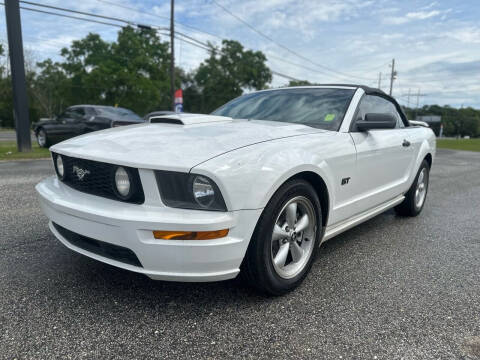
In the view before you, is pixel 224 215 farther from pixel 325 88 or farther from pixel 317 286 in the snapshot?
pixel 325 88

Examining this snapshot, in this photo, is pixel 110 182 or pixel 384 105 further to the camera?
pixel 384 105

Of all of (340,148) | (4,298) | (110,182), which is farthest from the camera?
(340,148)

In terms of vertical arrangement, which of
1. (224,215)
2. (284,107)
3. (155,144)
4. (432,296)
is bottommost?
(432,296)

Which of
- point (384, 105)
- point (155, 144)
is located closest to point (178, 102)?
point (384, 105)

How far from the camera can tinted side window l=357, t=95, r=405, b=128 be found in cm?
328

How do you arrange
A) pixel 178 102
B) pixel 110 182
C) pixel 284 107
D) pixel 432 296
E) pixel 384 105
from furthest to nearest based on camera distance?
pixel 178 102, pixel 384 105, pixel 284 107, pixel 432 296, pixel 110 182

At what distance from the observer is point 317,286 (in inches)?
97.3

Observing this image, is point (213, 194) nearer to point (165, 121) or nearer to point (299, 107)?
point (165, 121)

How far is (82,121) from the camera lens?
35.5ft

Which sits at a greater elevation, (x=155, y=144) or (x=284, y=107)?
(x=284, y=107)

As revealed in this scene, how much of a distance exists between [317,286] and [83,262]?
171 cm

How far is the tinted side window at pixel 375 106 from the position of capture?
328cm

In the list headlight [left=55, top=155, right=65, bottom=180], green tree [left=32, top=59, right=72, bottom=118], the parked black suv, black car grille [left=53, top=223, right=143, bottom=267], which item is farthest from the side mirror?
green tree [left=32, top=59, right=72, bottom=118]

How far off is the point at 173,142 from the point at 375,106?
2.38m
